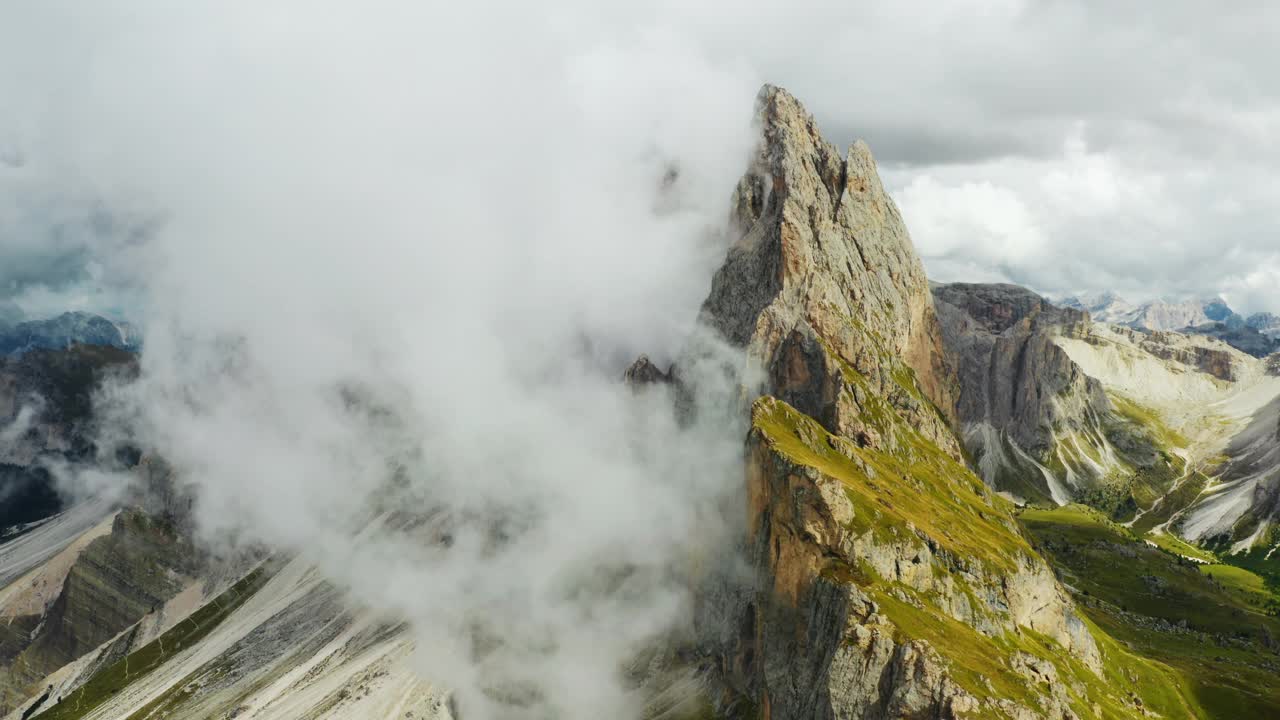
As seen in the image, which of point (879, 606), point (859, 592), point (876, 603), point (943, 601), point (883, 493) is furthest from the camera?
point (883, 493)

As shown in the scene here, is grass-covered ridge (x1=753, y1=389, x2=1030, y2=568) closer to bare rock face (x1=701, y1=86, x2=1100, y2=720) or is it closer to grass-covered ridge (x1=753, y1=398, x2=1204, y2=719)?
grass-covered ridge (x1=753, y1=398, x2=1204, y2=719)

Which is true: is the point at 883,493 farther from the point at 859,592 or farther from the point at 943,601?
the point at 859,592

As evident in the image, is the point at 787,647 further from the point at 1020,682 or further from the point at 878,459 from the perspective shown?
the point at 878,459

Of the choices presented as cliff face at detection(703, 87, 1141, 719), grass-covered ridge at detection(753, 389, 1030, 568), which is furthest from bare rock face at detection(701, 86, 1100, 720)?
grass-covered ridge at detection(753, 389, 1030, 568)

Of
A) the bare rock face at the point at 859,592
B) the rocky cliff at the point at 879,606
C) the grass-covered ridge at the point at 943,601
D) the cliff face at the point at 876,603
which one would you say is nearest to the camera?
the cliff face at the point at 876,603

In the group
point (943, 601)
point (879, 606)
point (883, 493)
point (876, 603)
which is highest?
point (876, 603)

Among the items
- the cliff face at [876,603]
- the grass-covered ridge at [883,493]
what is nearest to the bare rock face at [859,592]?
the cliff face at [876,603]

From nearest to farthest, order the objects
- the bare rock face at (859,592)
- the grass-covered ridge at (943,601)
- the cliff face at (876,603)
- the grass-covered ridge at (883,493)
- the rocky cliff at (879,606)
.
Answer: the cliff face at (876,603) < the rocky cliff at (879,606) < the bare rock face at (859,592) < the grass-covered ridge at (943,601) < the grass-covered ridge at (883,493)

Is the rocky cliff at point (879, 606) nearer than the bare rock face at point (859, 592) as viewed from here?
Yes

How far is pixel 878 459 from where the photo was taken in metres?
196

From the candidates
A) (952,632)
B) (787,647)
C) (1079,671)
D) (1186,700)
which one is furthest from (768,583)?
(1186,700)

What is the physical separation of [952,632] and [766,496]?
151 ft

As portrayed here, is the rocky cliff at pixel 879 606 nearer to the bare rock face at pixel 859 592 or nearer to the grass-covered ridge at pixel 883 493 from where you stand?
the bare rock face at pixel 859 592

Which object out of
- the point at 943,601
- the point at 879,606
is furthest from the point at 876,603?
the point at 943,601
